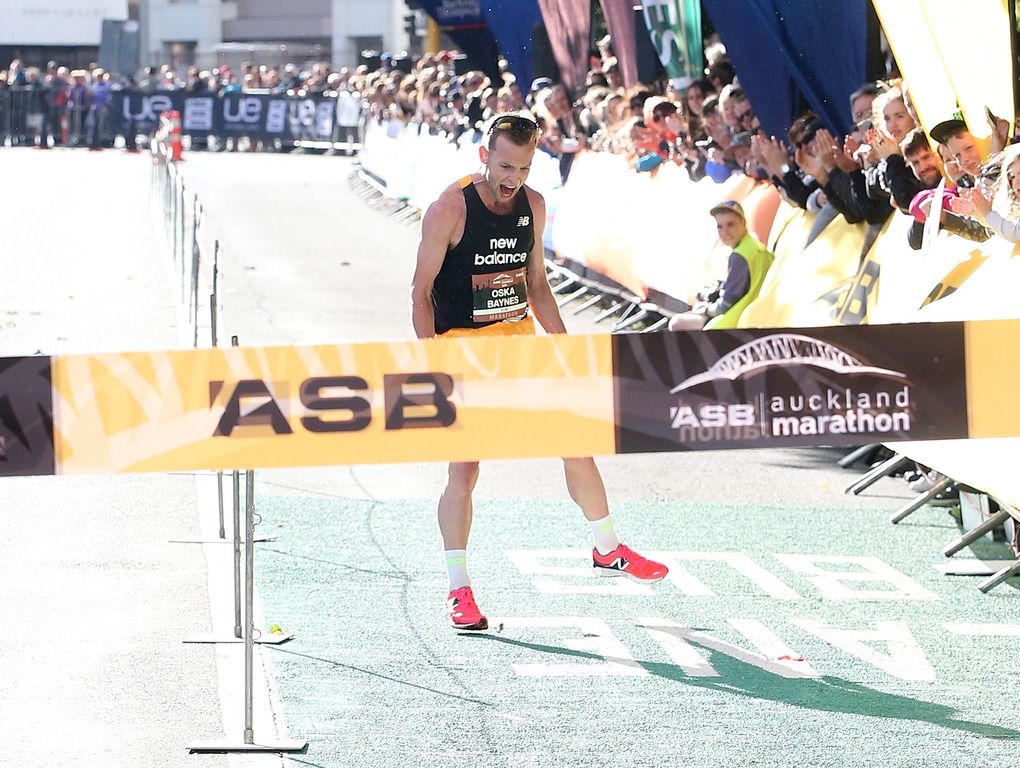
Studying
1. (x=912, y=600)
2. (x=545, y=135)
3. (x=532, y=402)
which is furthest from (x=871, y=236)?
(x=545, y=135)

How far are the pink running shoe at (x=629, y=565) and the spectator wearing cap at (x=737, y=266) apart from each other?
4496 millimetres

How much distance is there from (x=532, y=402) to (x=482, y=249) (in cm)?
209

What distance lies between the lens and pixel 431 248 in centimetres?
698

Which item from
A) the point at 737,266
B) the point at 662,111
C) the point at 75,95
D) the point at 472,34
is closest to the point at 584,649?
the point at 737,266

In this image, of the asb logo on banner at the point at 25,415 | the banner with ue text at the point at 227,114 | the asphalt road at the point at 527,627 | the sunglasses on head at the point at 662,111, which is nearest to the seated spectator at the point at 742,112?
the sunglasses on head at the point at 662,111

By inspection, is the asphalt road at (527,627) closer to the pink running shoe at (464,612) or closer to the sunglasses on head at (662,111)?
the pink running shoe at (464,612)

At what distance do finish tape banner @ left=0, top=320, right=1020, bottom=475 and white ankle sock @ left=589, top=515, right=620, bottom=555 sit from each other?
214cm

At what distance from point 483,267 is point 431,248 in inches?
8.9

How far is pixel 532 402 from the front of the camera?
16.5 ft

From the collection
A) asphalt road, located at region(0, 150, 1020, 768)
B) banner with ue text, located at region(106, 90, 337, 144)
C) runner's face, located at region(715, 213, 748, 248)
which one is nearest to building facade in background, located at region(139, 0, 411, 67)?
banner with ue text, located at region(106, 90, 337, 144)

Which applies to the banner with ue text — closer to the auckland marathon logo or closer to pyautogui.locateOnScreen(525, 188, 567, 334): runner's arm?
pyautogui.locateOnScreen(525, 188, 567, 334): runner's arm

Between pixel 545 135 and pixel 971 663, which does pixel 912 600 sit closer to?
pixel 971 663

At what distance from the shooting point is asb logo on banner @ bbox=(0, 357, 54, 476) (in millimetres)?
4828

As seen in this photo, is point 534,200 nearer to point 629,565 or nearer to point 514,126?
point 514,126
